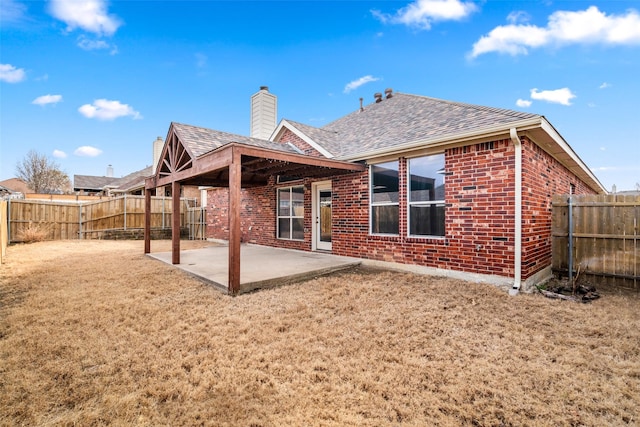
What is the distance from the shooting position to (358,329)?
3.57m

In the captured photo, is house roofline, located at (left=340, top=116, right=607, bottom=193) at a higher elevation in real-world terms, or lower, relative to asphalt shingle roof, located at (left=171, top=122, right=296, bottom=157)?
lower

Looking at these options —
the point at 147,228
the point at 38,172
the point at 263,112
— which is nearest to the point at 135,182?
the point at 263,112

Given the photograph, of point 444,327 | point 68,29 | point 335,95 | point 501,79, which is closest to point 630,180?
point 501,79

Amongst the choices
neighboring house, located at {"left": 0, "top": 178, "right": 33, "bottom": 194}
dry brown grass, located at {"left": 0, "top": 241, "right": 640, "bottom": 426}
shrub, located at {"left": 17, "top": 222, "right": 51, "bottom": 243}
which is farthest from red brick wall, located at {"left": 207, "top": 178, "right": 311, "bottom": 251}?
neighboring house, located at {"left": 0, "top": 178, "right": 33, "bottom": 194}

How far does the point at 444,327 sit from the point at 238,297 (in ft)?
10.2

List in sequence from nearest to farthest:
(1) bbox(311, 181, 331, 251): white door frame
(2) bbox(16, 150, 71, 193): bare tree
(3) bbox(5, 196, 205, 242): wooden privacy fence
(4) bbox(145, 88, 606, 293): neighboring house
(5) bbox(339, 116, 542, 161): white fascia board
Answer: (5) bbox(339, 116, 542, 161): white fascia board → (4) bbox(145, 88, 606, 293): neighboring house → (1) bbox(311, 181, 331, 251): white door frame → (3) bbox(5, 196, 205, 242): wooden privacy fence → (2) bbox(16, 150, 71, 193): bare tree

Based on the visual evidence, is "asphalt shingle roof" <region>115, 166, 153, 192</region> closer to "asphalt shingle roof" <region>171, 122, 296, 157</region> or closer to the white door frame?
"asphalt shingle roof" <region>171, 122, 296, 157</region>

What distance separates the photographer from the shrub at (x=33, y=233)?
11.9 meters

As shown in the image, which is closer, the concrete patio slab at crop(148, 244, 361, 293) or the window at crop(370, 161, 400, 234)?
the concrete patio slab at crop(148, 244, 361, 293)

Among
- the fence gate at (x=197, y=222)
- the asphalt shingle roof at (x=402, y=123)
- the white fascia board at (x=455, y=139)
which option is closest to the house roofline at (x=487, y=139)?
the white fascia board at (x=455, y=139)

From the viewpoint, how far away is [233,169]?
5.06 m

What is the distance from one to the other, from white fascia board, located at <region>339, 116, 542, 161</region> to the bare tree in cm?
3973

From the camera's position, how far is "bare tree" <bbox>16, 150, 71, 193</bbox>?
3103 centimetres

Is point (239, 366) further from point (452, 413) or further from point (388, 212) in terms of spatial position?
point (388, 212)
